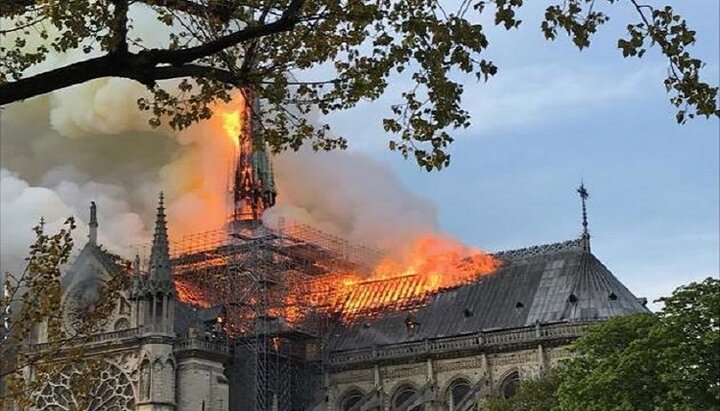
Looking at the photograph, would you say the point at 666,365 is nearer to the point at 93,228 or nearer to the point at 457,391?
the point at 457,391

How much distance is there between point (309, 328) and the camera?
68.4 metres

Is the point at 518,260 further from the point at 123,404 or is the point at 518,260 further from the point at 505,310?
the point at 123,404

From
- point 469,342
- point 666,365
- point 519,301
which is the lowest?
point 666,365

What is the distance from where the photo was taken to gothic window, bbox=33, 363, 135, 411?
2329 inches

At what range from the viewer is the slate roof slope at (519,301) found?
6150cm

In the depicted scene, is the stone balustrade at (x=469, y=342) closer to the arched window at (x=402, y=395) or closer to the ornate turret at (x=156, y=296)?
the arched window at (x=402, y=395)

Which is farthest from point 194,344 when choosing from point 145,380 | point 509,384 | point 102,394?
point 509,384

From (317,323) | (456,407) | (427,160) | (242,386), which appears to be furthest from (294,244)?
(427,160)

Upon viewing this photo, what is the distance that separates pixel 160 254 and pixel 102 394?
7.29 metres

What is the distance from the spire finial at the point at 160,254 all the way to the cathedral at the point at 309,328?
0.21ft

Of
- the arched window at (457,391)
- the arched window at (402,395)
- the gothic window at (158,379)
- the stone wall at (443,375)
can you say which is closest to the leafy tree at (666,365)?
the stone wall at (443,375)

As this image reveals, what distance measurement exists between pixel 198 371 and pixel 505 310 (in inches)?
630

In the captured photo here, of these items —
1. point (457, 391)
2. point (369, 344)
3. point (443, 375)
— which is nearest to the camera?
point (457, 391)

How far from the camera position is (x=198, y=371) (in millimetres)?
60094
